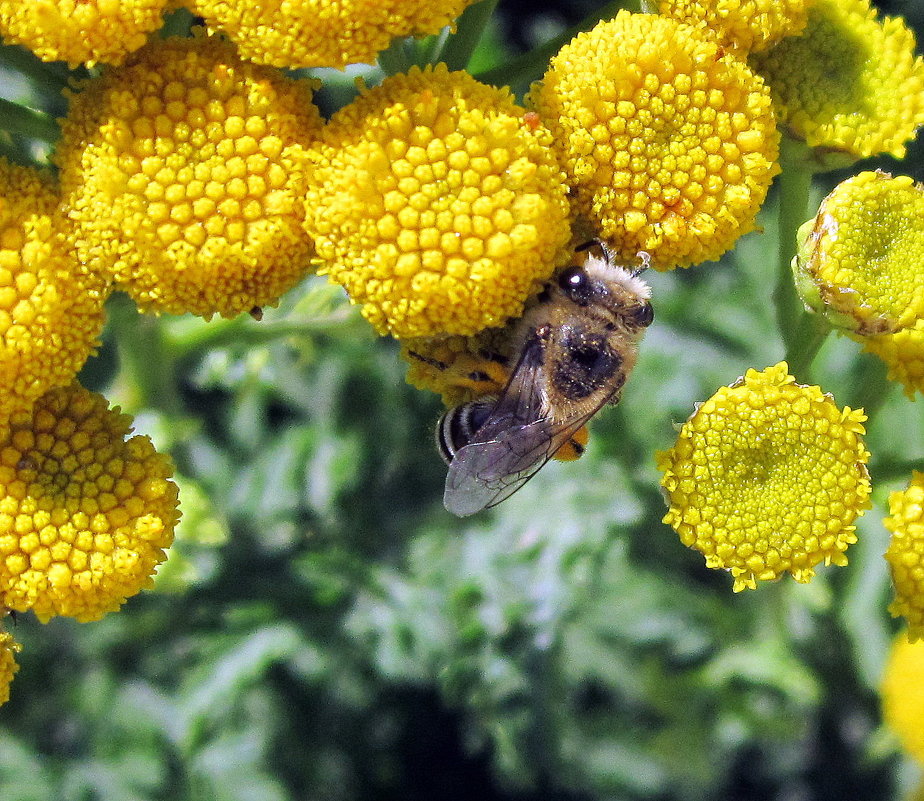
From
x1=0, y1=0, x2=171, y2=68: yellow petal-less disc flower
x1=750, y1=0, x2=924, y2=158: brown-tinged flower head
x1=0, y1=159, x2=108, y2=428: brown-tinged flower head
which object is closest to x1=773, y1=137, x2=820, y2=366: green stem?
x1=750, y1=0, x2=924, y2=158: brown-tinged flower head

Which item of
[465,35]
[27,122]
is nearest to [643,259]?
[465,35]

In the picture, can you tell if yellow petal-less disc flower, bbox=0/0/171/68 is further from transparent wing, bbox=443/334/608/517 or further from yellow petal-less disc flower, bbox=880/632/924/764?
yellow petal-less disc flower, bbox=880/632/924/764

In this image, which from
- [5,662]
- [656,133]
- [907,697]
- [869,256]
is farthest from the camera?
[907,697]

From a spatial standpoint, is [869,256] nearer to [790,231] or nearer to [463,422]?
[790,231]

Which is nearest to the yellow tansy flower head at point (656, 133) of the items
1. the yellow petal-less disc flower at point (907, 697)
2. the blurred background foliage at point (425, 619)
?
the blurred background foliage at point (425, 619)

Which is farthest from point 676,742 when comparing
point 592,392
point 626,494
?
point 592,392

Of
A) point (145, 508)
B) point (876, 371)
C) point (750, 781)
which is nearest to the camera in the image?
point (145, 508)

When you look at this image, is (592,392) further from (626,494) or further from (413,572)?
(413,572)

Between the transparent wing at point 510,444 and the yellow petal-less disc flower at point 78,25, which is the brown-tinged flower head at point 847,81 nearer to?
the transparent wing at point 510,444

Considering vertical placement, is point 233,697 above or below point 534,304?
below
